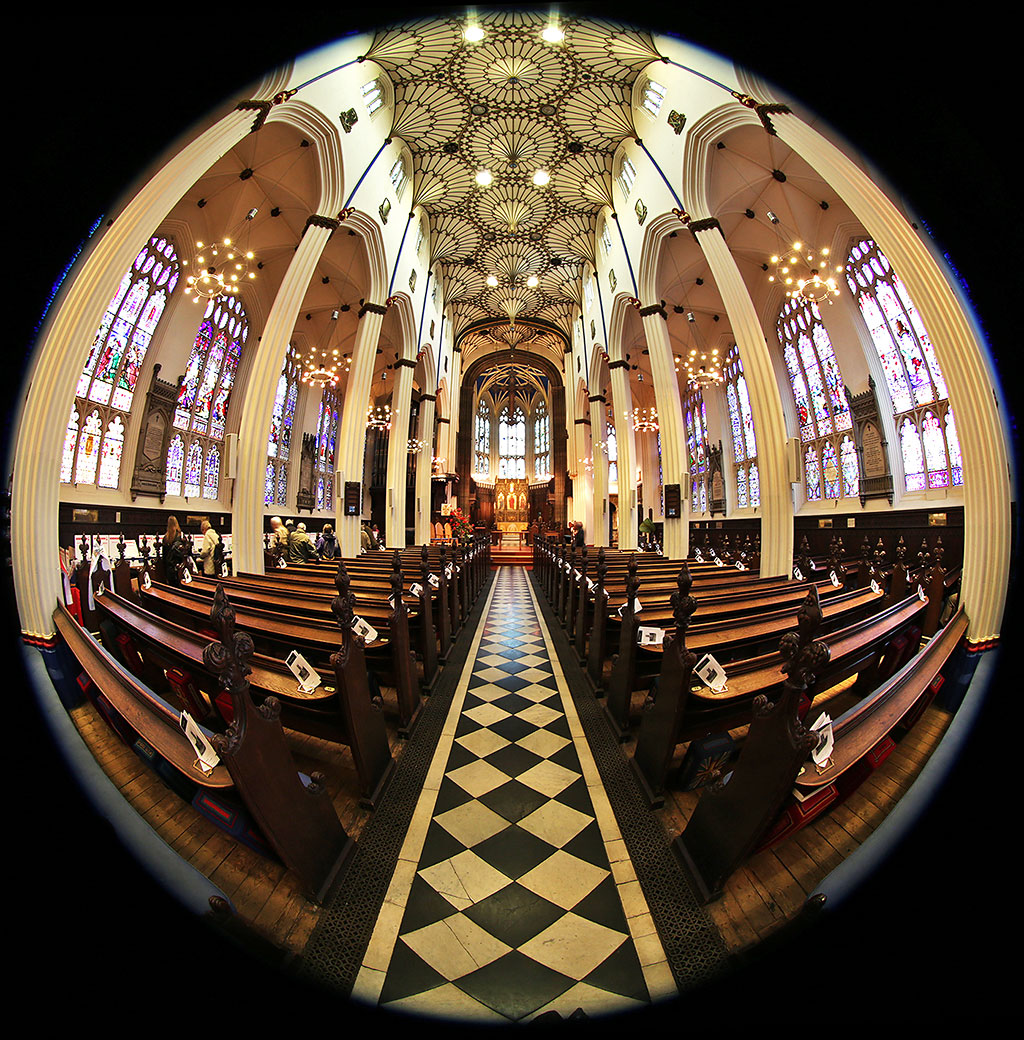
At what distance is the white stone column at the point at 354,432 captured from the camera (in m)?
9.63

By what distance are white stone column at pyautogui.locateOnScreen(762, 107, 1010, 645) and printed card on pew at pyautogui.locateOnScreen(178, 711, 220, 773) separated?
4.03 m

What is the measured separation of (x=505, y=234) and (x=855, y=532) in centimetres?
1629

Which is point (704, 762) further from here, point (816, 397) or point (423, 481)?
point (423, 481)

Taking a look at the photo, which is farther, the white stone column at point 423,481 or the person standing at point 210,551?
the white stone column at point 423,481

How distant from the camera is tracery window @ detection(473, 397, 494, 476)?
101 ft

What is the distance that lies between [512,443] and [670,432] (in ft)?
78.7

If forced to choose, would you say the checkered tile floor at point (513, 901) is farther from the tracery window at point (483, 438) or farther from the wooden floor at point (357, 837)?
the tracery window at point (483, 438)

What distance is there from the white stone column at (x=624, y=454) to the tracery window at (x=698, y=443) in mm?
5441

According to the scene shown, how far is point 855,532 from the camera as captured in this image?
1061cm

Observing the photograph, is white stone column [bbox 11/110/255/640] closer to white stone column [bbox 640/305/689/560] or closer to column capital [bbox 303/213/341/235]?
column capital [bbox 303/213/341/235]

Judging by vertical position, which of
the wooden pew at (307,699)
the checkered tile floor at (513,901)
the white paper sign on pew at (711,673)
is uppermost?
the white paper sign on pew at (711,673)

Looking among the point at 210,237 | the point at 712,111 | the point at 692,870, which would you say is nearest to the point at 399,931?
the point at 692,870

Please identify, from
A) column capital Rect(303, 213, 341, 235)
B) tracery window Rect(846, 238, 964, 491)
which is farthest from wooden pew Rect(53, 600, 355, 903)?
tracery window Rect(846, 238, 964, 491)

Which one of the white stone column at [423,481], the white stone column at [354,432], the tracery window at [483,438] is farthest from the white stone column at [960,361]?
the tracery window at [483,438]
